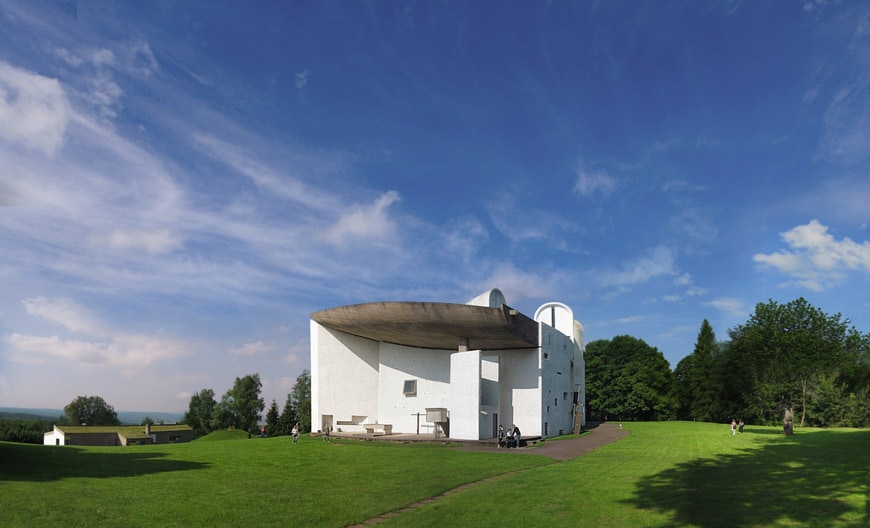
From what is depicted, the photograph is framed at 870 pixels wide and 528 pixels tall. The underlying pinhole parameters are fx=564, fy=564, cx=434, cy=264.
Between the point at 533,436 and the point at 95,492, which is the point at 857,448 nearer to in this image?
the point at 533,436

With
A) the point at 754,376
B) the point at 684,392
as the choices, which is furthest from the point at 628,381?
the point at 754,376

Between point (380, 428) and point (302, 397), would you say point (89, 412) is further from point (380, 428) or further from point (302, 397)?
point (380, 428)

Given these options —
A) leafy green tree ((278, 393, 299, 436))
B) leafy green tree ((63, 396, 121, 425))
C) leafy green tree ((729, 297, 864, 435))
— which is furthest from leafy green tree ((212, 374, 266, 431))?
leafy green tree ((729, 297, 864, 435))

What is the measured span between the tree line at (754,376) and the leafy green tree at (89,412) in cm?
8245

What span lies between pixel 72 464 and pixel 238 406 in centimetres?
5930

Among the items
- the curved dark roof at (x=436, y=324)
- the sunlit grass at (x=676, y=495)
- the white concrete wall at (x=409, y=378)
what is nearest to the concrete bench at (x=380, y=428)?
the white concrete wall at (x=409, y=378)

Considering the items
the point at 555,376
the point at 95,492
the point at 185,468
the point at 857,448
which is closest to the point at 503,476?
the point at 185,468

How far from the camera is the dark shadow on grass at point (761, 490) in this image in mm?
10156

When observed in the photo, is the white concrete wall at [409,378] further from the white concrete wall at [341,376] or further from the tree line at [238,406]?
the tree line at [238,406]

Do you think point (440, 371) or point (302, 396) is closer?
point (440, 371)

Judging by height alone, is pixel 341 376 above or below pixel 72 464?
above

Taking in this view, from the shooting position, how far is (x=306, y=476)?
629 inches

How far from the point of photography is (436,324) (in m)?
29.0

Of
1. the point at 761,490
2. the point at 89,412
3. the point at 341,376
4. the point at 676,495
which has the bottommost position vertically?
the point at 89,412
